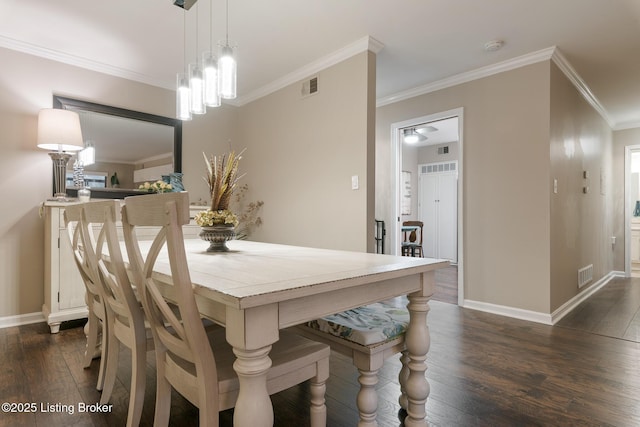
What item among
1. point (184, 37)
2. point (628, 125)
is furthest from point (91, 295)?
point (628, 125)

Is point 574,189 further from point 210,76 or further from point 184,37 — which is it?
point 184,37

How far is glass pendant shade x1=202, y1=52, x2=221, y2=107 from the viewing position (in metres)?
1.90

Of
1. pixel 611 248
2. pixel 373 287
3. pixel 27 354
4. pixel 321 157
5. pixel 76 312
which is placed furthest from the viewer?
pixel 611 248

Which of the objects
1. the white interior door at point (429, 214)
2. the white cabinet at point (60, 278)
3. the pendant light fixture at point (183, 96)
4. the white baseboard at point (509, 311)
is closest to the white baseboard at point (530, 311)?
the white baseboard at point (509, 311)

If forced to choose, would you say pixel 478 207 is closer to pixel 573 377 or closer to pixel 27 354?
pixel 573 377

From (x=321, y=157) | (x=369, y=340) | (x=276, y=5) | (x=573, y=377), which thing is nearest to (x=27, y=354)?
(x=369, y=340)

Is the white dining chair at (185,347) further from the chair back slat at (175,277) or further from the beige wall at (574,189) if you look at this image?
the beige wall at (574,189)

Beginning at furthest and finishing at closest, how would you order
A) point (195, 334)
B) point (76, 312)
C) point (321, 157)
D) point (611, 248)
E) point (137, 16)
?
point (611, 248)
point (321, 157)
point (76, 312)
point (137, 16)
point (195, 334)

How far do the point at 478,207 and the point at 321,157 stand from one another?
1.64 meters

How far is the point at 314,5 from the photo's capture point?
2.40 m

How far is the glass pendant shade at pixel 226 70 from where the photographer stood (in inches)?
71.7

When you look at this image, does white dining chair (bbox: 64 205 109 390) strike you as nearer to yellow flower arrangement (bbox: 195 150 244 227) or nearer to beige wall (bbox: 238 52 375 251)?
yellow flower arrangement (bbox: 195 150 244 227)

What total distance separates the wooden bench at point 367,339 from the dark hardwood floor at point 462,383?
1.06ft

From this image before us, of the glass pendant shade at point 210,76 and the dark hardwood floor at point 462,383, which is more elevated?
the glass pendant shade at point 210,76
